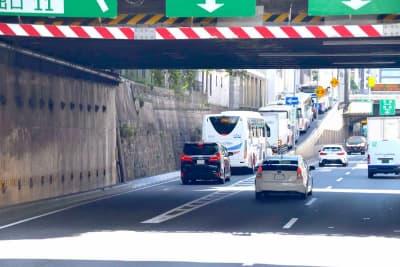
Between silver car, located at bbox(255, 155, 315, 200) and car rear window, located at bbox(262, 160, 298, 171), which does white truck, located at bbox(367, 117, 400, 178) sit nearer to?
silver car, located at bbox(255, 155, 315, 200)

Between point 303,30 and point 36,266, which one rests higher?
point 303,30

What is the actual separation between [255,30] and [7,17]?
231 inches

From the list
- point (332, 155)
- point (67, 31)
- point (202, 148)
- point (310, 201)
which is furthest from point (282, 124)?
point (67, 31)

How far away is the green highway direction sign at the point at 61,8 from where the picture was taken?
19844 millimetres

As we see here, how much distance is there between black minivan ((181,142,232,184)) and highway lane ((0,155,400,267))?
27.5 feet

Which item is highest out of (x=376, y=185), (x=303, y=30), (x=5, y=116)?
(x=303, y=30)

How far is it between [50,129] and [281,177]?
7.55m

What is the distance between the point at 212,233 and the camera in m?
18.7

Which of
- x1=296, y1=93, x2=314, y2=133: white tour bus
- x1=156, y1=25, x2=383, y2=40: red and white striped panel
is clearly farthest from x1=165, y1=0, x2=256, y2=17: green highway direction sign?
x1=296, y1=93, x2=314, y2=133: white tour bus

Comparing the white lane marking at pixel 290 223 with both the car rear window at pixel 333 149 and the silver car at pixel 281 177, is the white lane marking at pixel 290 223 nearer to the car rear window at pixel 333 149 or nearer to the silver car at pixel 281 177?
the silver car at pixel 281 177

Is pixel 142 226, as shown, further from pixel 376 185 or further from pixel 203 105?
pixel 203 105

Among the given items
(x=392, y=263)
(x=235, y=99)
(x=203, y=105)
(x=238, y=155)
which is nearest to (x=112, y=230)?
(x=392, y=263)

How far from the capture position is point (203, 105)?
6512 centimetres

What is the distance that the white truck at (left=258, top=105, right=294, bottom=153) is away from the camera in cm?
6362
